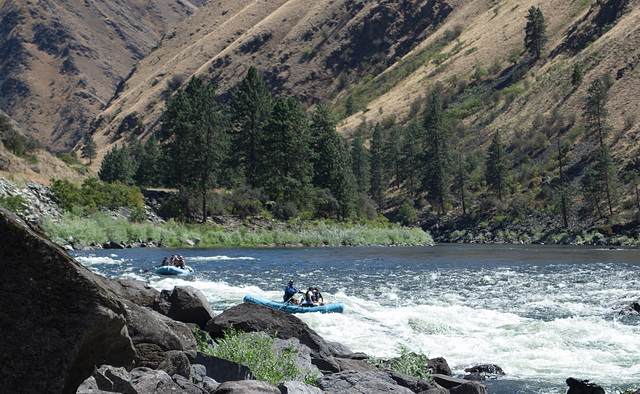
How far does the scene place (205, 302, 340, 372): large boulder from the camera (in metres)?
10.2

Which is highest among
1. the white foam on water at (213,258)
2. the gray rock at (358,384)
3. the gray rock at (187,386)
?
the white foam on water at (213,258)

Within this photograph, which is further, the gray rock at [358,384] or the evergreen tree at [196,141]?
the evergreen tree at [196,141]

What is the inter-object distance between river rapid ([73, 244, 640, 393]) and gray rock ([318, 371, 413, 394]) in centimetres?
340

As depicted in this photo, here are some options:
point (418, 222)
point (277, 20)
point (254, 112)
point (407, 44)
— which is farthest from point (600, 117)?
point (277, 20)

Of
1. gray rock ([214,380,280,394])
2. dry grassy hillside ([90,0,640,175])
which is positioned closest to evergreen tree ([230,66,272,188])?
dry grassy hillside ([90,0,640,175])

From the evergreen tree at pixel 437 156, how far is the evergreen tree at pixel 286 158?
26839 millimetres

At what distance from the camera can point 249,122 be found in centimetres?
6084

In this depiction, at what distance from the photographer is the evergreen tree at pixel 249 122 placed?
200 feet

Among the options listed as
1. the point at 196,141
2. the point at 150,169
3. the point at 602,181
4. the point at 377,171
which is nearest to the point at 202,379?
the point at 196,141

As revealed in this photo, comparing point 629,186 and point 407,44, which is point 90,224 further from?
point 407,44

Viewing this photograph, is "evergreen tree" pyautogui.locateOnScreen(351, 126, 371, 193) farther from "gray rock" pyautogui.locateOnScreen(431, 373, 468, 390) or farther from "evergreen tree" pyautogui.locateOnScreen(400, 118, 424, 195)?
"gray rock" pyautogui.locateOnScreen(431, 373, 468, 390)

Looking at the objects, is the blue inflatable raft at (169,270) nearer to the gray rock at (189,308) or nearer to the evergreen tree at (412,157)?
the gray rock at (189,308)

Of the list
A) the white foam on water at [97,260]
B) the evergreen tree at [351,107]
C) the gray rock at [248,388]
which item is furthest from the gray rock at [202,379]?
the evergreen tree at [351,107]

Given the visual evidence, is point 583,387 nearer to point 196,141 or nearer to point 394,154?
point 196,141
